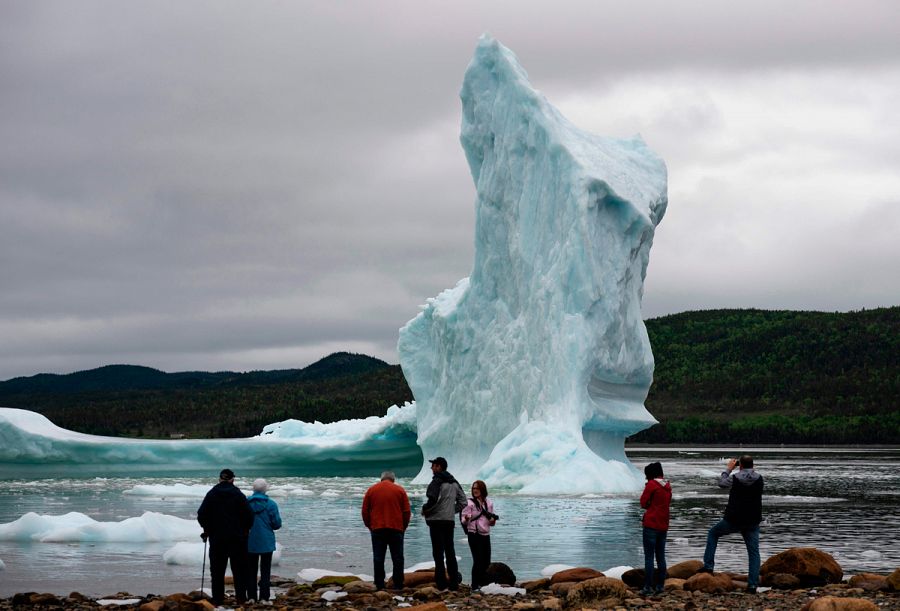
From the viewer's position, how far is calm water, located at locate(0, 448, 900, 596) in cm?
Answer: 1573

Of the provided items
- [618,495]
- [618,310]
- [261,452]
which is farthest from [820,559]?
[261,452]

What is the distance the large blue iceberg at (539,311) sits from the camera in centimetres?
3069

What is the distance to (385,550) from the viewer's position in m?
13.1

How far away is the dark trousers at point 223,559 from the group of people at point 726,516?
389 cm

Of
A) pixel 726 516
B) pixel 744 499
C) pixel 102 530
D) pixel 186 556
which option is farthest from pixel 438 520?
pixel 102 530

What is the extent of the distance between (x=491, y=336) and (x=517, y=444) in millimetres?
4195

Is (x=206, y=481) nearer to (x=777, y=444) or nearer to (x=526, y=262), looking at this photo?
(x=526, y=262)

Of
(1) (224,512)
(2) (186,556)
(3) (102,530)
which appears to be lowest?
(2) (186,556)

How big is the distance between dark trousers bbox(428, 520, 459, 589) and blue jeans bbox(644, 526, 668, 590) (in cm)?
199

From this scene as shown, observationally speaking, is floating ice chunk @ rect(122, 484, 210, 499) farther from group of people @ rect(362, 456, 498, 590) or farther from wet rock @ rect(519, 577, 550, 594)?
wet rock @ rect(519, 577, 550, 594)

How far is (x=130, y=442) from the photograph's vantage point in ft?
138

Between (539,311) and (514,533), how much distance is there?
12169mm

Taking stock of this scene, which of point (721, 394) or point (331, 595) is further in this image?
point (721, 394)

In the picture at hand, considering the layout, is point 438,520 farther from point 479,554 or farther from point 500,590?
point 500,590
